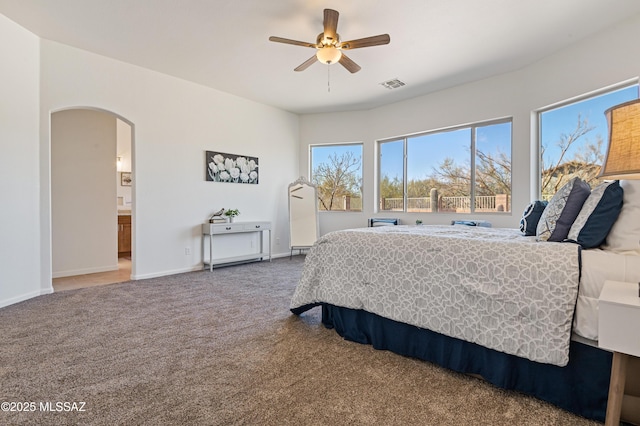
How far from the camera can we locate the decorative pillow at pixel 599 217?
1.57m

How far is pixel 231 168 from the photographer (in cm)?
537

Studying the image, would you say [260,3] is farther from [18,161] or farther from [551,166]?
[551,166]

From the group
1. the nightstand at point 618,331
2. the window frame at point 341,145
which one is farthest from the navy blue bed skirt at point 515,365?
the window frame at point 341,145

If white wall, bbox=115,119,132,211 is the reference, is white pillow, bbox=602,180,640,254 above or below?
below

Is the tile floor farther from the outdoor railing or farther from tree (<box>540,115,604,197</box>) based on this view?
tree (<box>540,115,604,197</box>)

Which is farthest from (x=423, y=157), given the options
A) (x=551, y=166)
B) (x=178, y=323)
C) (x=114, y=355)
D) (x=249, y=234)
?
(x=114, y=355)

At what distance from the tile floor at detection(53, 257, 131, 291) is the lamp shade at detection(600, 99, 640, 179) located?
4.95 m

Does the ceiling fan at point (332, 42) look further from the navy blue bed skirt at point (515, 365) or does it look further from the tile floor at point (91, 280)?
the tile floor at point (91, 280)


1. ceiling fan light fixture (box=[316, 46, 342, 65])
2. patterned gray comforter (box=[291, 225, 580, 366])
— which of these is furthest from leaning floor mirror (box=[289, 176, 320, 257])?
patterned gray comforter (box=[291, 225, 580, 366])

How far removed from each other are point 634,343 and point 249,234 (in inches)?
202

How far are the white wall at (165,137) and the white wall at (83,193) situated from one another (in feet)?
1.98

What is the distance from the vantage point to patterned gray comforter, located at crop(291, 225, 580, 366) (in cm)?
152

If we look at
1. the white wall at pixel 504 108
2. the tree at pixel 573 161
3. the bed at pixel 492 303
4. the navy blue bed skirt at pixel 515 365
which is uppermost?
the white wall at pixel 504 108

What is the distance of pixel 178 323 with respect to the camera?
2.61m
